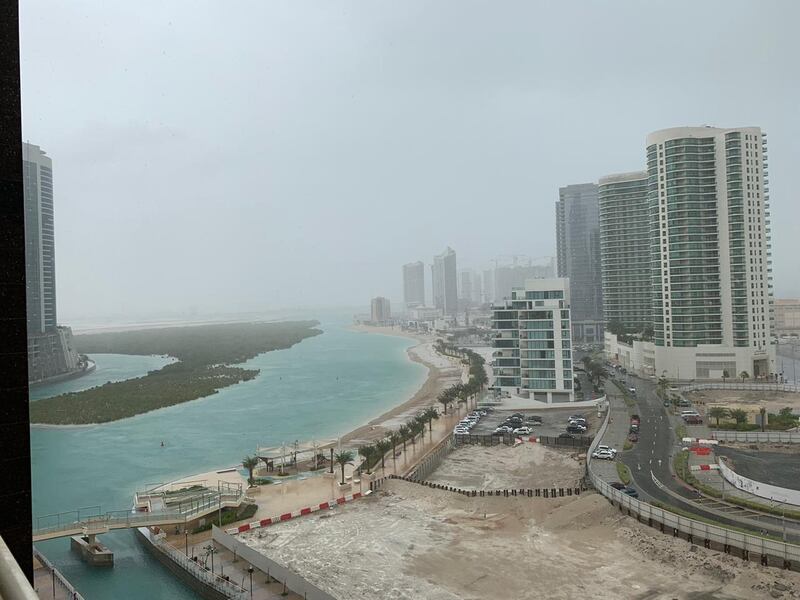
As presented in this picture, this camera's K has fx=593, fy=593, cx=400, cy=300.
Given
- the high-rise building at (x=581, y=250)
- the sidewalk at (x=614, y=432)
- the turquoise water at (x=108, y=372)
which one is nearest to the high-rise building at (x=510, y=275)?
the high-rise building at (x=581, y=250)

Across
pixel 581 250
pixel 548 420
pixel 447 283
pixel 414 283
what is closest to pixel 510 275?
pixel 447 283

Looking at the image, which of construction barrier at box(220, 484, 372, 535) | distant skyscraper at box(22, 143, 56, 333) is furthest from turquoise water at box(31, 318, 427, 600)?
distant skyscraper at box(22, 143, 56, 333)

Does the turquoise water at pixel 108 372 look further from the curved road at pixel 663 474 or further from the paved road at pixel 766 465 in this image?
the paved road at pixel 766 465

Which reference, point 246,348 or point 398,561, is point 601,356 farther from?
point 246,348

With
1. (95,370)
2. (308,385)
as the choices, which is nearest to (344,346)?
(95,370)

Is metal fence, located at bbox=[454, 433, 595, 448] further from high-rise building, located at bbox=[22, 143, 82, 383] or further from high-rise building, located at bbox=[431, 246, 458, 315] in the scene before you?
high-rise building, located at bbox=[431, 246, 458, 315]

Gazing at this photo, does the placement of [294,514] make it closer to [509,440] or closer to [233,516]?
[233,516]
